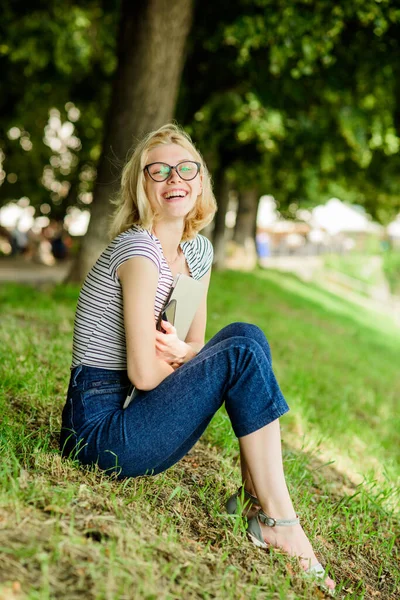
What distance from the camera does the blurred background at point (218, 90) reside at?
345 inches

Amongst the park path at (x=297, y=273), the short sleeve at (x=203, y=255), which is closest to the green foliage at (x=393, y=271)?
the park path at (x=297, y=273)

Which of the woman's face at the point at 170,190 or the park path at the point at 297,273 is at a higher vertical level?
the woman's face at the point at 170,190

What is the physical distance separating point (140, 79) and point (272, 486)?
7.00 meters

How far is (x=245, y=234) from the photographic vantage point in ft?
69.7

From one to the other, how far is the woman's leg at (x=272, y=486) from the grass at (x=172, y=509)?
0.23 ft

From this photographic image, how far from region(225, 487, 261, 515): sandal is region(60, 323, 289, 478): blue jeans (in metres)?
0.35

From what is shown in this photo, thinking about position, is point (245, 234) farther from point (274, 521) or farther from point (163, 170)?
point (274, 521)

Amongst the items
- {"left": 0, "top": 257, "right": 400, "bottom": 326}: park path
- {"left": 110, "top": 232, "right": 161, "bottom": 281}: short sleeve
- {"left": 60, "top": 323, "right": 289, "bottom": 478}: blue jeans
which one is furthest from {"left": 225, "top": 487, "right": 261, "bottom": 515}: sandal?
{"left": 0, "top": 257, "right": 400, "bottom": 326}: park path

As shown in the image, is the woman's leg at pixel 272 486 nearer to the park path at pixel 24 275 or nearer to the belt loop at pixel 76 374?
the belt loop at pixel 76 374

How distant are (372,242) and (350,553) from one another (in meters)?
32.2

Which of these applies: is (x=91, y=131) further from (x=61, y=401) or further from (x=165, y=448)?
(x=165, y=448)

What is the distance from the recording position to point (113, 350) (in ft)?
9.80

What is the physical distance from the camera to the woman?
2.75m

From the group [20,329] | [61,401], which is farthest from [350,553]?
[20,329]
